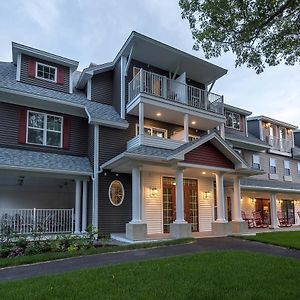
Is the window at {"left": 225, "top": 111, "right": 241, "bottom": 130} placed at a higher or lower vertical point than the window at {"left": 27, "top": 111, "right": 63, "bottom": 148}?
higher

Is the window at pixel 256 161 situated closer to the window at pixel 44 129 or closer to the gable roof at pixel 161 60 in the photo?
the gable roof at pixel 161 60

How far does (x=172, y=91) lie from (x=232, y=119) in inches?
275

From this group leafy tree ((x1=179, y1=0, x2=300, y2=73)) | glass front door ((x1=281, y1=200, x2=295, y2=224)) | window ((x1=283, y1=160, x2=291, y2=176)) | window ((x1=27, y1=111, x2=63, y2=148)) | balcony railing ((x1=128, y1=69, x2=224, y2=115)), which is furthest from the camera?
glass front door ((x1=281, y1=200, x2=295, y2=224))

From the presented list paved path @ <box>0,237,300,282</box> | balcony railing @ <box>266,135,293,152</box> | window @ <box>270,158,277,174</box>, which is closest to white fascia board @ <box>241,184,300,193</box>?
window @ <box>270,158,277,174</box>

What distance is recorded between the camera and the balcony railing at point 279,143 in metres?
24.6

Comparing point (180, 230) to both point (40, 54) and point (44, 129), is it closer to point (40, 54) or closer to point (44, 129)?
point (44, 129)

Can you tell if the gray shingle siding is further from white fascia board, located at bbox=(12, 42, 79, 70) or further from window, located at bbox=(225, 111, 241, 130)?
window, located at bbox=(225, 111, 241, 130)

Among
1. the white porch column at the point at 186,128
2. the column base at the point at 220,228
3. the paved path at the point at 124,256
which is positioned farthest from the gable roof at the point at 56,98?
the paved path at the point at 124,256

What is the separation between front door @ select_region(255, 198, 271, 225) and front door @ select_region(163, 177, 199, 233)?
886 centimetres

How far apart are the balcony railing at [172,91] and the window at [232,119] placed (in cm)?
379

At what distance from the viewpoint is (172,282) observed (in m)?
5.99

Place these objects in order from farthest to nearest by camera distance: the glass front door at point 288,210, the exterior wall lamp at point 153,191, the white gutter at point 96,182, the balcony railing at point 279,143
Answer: the glass front door at point 288,210 → the balcony railing at point 279,143 → the exterior wall lamp at point 153,191 → the white gutter at point 96,182

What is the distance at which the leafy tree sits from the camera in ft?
26.6

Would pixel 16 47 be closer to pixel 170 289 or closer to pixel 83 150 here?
pixel 83 150
